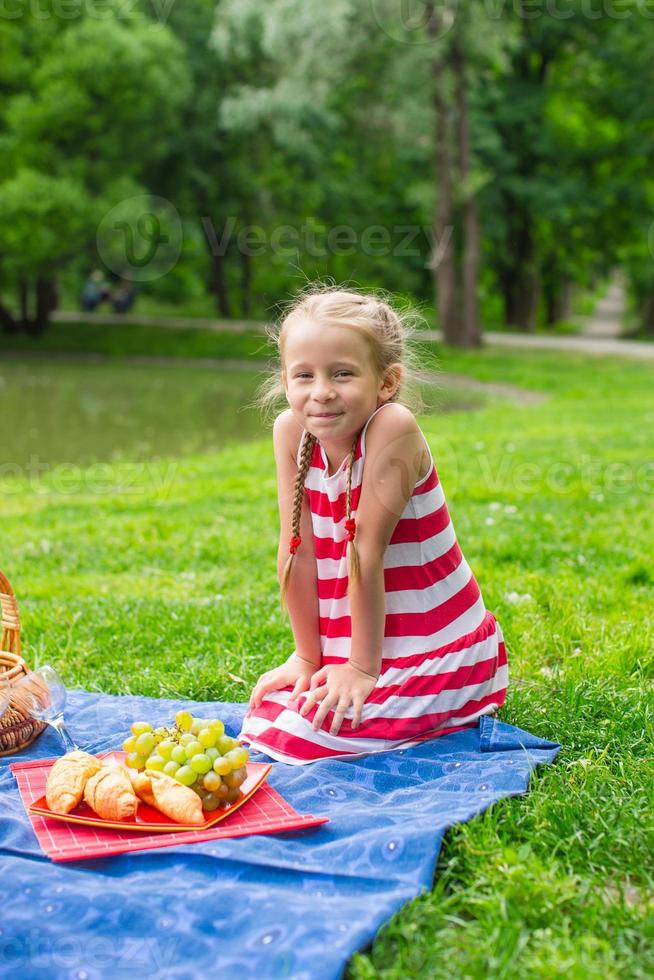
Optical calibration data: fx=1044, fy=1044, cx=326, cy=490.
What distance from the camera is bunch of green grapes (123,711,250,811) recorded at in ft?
9.07

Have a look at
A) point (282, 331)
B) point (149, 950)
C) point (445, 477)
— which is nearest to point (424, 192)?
point (445, 477)

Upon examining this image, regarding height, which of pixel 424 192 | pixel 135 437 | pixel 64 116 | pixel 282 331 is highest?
pixel 64 116

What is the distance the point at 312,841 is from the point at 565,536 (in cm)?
360

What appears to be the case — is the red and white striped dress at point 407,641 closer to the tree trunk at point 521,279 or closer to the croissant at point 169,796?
the croissant at point 169,796

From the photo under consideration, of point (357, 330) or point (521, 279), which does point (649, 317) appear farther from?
point (357, 330)

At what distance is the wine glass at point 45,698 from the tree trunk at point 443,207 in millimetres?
17793

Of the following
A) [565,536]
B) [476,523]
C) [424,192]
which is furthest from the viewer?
[424,192]

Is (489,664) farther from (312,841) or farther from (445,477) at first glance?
(445,477)

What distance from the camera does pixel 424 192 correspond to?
21.4m

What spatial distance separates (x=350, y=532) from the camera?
3.14 meters

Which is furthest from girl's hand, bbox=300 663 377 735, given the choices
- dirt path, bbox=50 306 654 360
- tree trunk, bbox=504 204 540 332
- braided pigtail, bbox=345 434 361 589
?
tree trunk, bbox=504 204 540 332

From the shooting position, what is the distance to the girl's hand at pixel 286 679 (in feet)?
10.9
